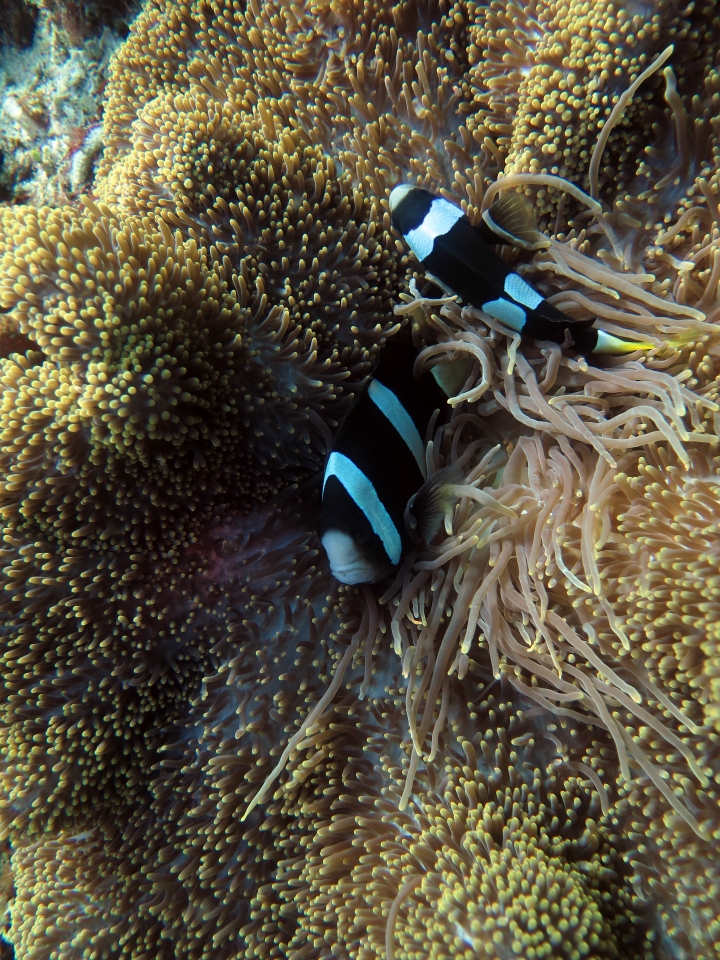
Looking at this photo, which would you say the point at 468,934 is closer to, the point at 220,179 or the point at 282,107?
the point at 220,179

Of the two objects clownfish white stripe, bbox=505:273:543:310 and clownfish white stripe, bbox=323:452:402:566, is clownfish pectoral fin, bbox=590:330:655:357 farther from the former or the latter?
clownfish white stripe, bbox=323:452:402:566

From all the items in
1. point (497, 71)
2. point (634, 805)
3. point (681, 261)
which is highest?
point (497, 71)

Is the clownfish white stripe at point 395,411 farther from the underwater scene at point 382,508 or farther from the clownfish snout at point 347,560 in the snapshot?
the clownfish snout at point 347,560

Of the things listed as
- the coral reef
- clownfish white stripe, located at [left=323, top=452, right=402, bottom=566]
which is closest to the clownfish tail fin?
clownfish white stripe, located at [left=323, top=452, right=402, bottom=566]

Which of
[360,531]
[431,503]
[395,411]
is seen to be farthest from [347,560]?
[395,411]

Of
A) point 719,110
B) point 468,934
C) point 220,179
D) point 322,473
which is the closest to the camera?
point 468,934

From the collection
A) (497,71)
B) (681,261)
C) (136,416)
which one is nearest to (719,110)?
(681,261)
